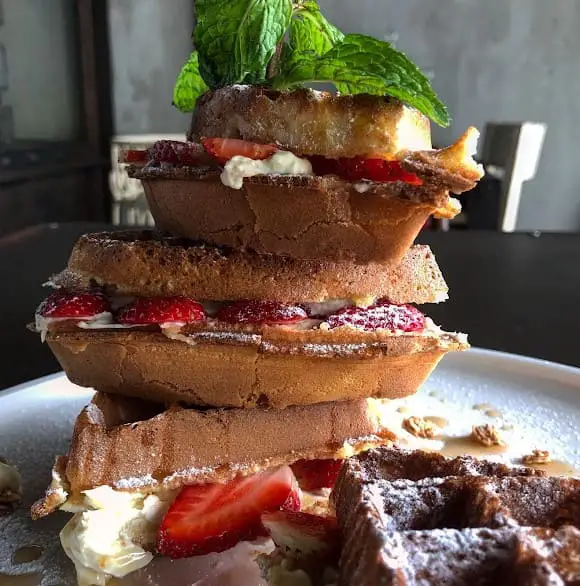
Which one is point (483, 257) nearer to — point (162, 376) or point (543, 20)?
point (162, 376)

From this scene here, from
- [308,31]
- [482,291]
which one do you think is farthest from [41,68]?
[308,31]

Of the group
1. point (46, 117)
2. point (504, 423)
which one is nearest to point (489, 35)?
point (46, 117)

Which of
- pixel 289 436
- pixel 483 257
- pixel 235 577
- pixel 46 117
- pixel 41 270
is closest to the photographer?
pixel 235 577

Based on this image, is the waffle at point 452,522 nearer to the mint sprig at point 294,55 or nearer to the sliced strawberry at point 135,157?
the mint sprig at point 294,55

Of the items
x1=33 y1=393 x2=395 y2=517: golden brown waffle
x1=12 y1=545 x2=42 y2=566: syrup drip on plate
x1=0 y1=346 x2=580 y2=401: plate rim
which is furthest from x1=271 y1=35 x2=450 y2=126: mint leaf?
x1=0 y1=346 x2=580 y2=401: plate rim

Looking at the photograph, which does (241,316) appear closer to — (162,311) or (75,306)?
(162,311)

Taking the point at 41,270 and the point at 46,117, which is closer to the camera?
the point at 41,270
